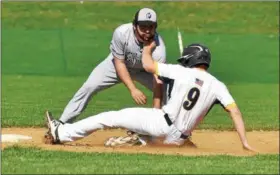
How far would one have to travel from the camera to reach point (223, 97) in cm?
819

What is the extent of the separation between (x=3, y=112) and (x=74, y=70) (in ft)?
33.0

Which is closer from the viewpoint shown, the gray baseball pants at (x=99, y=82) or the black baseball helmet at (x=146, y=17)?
the black baseball helmet at (x=146, y=17)

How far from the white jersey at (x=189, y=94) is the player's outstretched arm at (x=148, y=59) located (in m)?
0.08

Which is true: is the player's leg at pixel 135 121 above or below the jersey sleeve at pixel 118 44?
below

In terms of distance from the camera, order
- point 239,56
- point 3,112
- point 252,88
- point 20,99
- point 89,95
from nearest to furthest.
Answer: point 89,95 < point 3,112 < point 20,99 < point 252,88 < point 239,56

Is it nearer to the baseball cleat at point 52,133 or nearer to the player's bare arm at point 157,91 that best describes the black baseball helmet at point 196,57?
the player's bare arm at point 157,91

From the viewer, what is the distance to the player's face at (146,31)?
873cm

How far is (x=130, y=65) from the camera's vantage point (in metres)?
9.38

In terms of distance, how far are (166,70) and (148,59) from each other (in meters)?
0.36

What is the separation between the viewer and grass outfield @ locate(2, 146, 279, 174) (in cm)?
640

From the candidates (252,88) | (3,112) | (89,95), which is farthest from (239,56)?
(89,95)

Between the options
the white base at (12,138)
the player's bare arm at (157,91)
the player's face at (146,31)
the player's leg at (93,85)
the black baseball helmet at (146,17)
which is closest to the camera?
the black baseball helmet at (146,17)

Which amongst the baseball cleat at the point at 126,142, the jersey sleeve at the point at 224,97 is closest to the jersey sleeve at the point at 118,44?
the baseball cleat at the point at 126,142

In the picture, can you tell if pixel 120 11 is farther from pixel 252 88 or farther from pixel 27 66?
pixel 252 88
